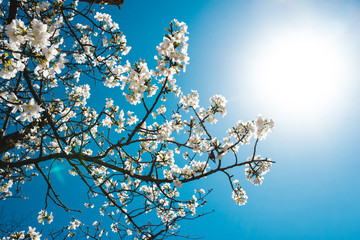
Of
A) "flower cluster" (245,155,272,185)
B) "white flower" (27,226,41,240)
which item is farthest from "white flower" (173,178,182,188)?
"white flower" (27,226,41,240)

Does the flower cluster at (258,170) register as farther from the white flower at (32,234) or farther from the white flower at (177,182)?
the white flower at (32,234)

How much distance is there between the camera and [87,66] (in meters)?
6.43

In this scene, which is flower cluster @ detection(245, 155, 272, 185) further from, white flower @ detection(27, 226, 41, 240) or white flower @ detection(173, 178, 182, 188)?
white flower @ detection(27, 226, 41, 240)

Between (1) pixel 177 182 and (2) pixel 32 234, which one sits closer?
(1) pixel 177 182

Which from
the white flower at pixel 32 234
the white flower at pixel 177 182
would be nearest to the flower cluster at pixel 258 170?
the white flower at pixel 177 182

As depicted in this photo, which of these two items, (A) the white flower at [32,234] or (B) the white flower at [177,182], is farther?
(A) the white flower at [32,234]

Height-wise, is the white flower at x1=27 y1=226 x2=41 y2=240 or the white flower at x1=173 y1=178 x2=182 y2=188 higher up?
the white flower at x1=27 y1=226 x2=41 y2=240

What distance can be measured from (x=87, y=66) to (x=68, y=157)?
12.2 feet

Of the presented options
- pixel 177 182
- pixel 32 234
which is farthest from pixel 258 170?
pixel 32 234

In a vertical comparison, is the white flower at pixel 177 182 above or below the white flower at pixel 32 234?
below

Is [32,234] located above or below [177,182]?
above

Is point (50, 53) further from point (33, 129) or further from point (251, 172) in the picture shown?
point (251, 172)

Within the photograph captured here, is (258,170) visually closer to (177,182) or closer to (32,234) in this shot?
(177,182)

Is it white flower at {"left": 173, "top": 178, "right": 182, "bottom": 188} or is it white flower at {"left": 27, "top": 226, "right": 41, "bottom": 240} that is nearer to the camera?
white flower at {"left": 173, "top": 178, "right": 182, "bottom": 188}
